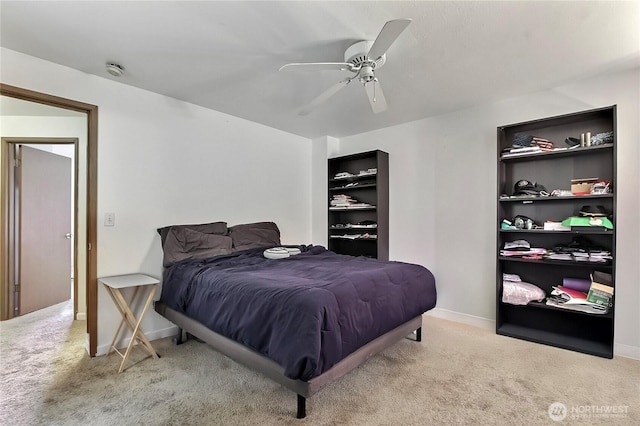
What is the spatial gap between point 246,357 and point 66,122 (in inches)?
131

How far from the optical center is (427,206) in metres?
3.57

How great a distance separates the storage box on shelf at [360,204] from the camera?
3789 millimetres

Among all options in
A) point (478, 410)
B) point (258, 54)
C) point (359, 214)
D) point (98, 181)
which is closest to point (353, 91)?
point (258, 54)

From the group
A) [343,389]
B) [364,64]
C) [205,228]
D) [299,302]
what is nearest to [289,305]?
[299,302]

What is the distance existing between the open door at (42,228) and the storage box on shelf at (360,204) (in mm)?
3481

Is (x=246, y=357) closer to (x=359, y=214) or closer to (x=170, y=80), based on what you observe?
(x=170, y=80)

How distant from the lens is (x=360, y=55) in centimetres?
199

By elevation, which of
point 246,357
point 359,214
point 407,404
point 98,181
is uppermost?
point 98,181

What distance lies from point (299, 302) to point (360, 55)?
1623 millimetres

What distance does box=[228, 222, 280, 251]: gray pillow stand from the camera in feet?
10.8

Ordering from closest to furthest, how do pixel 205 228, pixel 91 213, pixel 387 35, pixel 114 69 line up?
pixel 387 35
pixel 114 69
pixel 91 213
pixel 205 228
